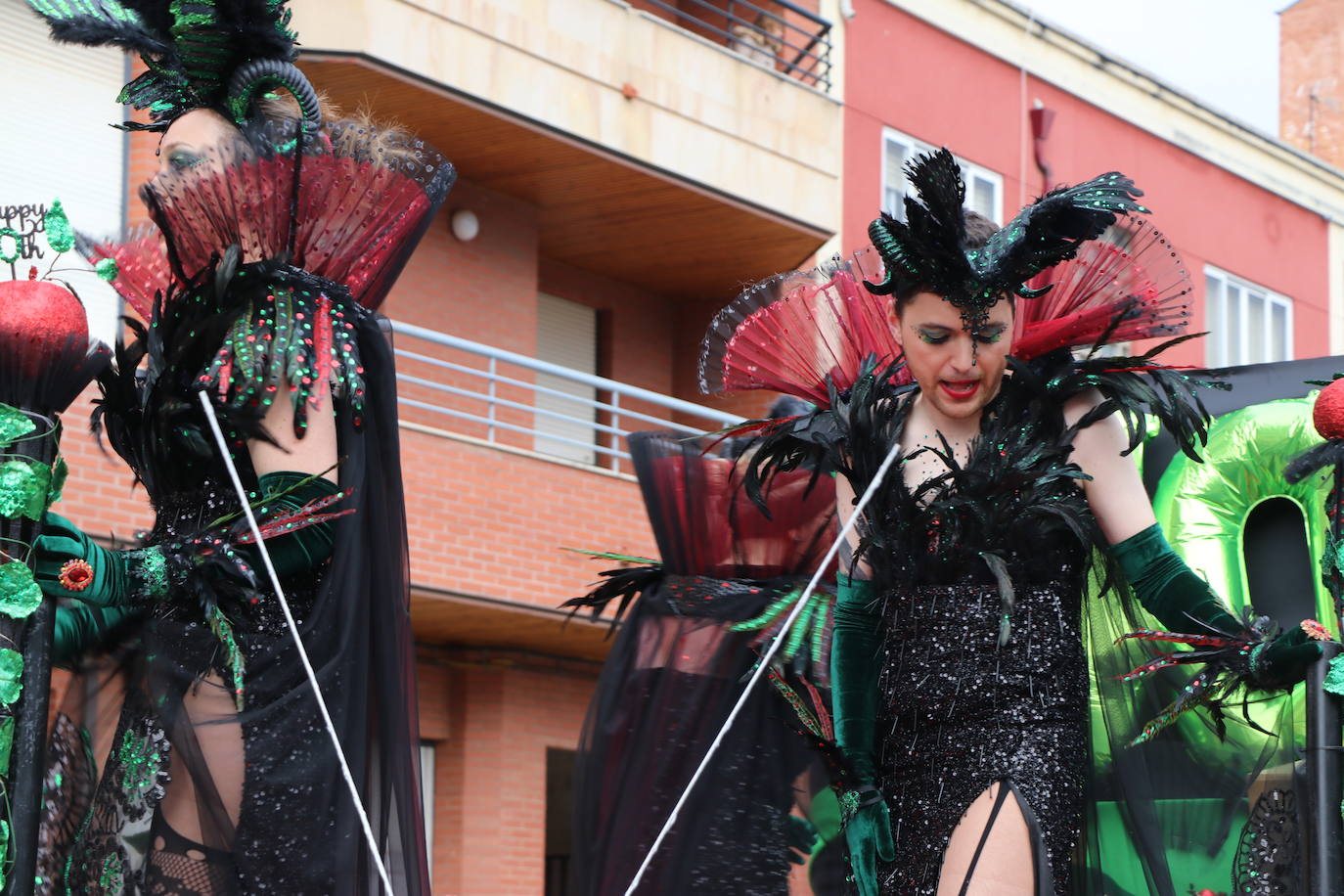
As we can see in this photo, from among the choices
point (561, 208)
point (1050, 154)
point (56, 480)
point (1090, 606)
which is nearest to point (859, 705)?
point (1090, 606)

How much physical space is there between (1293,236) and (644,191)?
8.29 m

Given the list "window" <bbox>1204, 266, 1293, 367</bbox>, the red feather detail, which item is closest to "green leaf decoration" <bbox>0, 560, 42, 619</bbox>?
the red feather detail

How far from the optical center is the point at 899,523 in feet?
13.8

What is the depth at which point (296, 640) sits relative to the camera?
3.82 meters

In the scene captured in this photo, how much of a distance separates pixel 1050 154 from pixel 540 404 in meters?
5.17

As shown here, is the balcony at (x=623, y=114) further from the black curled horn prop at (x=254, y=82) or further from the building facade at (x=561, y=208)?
the black curled horn prop at (x=254, y=82)

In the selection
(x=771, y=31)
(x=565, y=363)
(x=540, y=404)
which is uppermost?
(x=771, y=31)

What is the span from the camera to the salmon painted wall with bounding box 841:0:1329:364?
48.5 ft

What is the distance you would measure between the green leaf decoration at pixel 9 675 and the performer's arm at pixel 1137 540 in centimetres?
205

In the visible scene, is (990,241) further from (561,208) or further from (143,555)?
(561,208)

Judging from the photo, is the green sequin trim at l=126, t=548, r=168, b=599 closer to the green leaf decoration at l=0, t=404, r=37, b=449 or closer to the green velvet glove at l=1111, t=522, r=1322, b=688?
the green leaf decoration at l=0, t=404, r=37, b=449

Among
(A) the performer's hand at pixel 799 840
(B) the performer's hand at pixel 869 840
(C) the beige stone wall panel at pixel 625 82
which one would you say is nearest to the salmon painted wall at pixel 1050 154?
(C) the beige stone wall panel at pixel 625 82

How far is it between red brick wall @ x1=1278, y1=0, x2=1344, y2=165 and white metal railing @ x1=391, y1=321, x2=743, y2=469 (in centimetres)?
998

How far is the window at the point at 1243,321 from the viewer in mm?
18047
